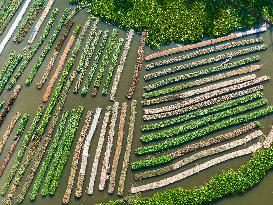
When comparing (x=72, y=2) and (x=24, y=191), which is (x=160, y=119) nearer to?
(x=24, y=191)

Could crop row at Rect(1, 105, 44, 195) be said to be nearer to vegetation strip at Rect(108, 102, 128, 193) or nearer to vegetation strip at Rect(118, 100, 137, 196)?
vegetation strip at Rect(108, 102, 128, 193)

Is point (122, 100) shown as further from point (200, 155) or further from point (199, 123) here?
point (200, 155)

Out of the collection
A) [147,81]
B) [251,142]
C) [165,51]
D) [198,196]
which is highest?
[165,51]

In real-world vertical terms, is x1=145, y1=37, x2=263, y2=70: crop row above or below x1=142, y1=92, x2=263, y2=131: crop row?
above

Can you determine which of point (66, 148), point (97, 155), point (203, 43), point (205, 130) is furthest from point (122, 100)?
point (203, 43)

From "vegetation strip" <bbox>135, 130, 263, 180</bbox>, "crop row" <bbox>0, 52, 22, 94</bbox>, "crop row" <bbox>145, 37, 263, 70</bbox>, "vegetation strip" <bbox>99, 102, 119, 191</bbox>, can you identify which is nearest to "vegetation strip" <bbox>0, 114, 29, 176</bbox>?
"crop row" <bbox>0, 52, 22, 94</bbox>

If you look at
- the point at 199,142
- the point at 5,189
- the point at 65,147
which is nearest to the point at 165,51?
the point at 199,142
